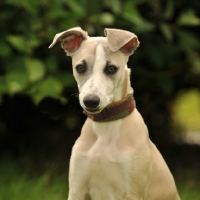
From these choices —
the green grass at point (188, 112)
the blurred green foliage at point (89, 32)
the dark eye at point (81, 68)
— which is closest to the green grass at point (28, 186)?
the blurred green foliage at point (89, 32)

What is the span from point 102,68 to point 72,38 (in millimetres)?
393

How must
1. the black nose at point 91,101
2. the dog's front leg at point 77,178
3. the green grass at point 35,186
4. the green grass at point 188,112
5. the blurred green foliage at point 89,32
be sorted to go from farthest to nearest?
the green grass at point 188,112
the green grass at point 35,186
the blurred green foliage at point 89,32
the dog's front leg at point 77,178
the black nose at point 91,101

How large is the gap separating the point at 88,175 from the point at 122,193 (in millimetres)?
231

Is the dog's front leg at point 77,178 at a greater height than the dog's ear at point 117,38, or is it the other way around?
the dog's ear at point 117,38

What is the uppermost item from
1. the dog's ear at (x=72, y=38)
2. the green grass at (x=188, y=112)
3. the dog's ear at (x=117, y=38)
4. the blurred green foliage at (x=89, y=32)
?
the dog's ear at (x=117, y=38)

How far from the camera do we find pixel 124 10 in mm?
5852

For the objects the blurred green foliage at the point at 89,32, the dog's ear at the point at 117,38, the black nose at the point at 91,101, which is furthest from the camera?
the blurred green foliage at the point at 89,32

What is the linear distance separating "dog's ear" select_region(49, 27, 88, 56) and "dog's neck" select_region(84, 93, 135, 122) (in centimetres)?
43

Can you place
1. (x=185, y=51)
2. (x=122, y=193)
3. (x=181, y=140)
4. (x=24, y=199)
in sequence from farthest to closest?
(x=181, y=140) < (x=185, y=51) < (x=24, y=199) < (x=122, y=193)

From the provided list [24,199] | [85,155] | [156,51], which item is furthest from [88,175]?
[156,51]

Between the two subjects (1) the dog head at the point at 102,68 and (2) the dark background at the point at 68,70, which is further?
(2) the dark background at the point at 68,70

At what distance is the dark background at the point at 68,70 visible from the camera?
5730mm

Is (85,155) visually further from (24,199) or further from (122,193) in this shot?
(24,199)

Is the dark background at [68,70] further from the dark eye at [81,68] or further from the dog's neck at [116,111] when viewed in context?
the dark eye at [81,68]
